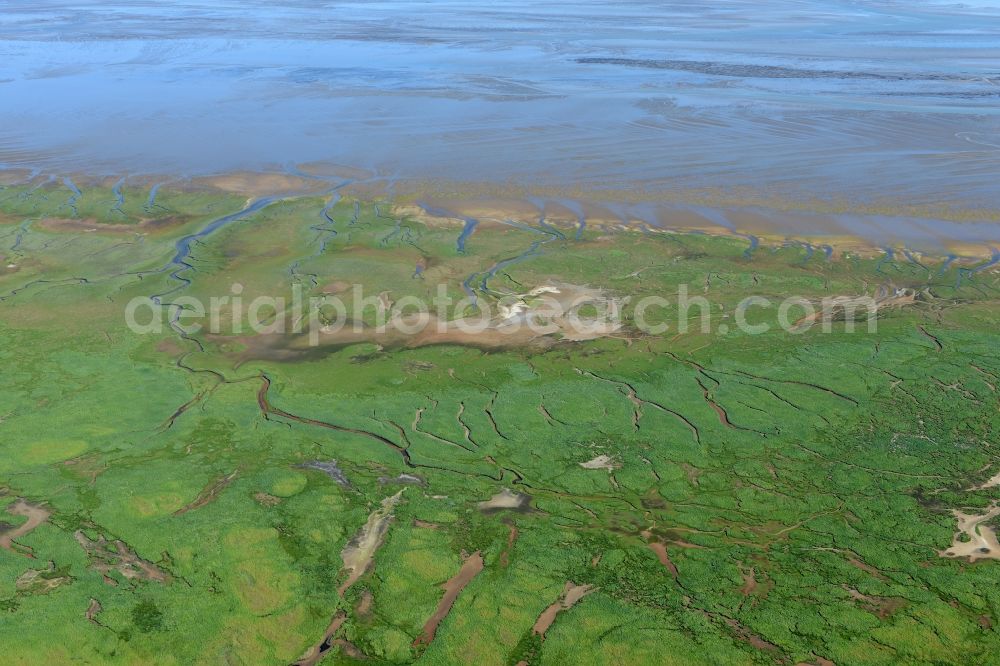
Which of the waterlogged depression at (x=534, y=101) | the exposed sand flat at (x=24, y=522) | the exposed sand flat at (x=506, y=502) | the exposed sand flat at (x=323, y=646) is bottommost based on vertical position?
the exposed sand flat at (x=323, y=646)

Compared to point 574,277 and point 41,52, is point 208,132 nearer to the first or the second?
point 574,277

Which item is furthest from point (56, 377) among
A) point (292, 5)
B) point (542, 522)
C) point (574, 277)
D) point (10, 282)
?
point (292, 5)

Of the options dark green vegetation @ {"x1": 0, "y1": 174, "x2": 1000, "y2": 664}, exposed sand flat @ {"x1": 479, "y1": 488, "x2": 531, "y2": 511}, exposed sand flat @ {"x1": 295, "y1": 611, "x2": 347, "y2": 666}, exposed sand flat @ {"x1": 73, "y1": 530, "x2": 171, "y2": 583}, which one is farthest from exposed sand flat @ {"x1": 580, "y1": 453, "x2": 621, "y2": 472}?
exposed sand flat @ {"x1": 73, "y1": 530, "x2": 171, "y2": 583}

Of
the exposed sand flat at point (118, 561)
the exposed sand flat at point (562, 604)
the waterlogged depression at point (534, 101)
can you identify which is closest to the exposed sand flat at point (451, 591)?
the exposed sand flat at point (562, 604)

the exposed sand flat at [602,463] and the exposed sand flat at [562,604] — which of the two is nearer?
the exposed sand flat at [562,604]

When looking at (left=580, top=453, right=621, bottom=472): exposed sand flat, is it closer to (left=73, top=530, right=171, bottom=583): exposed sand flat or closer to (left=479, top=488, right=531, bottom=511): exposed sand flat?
(left=479, top=488, right=531, bottom=511): exposed sand flat

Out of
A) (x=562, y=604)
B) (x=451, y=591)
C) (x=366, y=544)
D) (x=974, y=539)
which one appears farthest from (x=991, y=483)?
(x=366, y=544)

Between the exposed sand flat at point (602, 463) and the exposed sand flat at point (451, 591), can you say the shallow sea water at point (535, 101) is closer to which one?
the exposed sand flat at point (602, 463)
